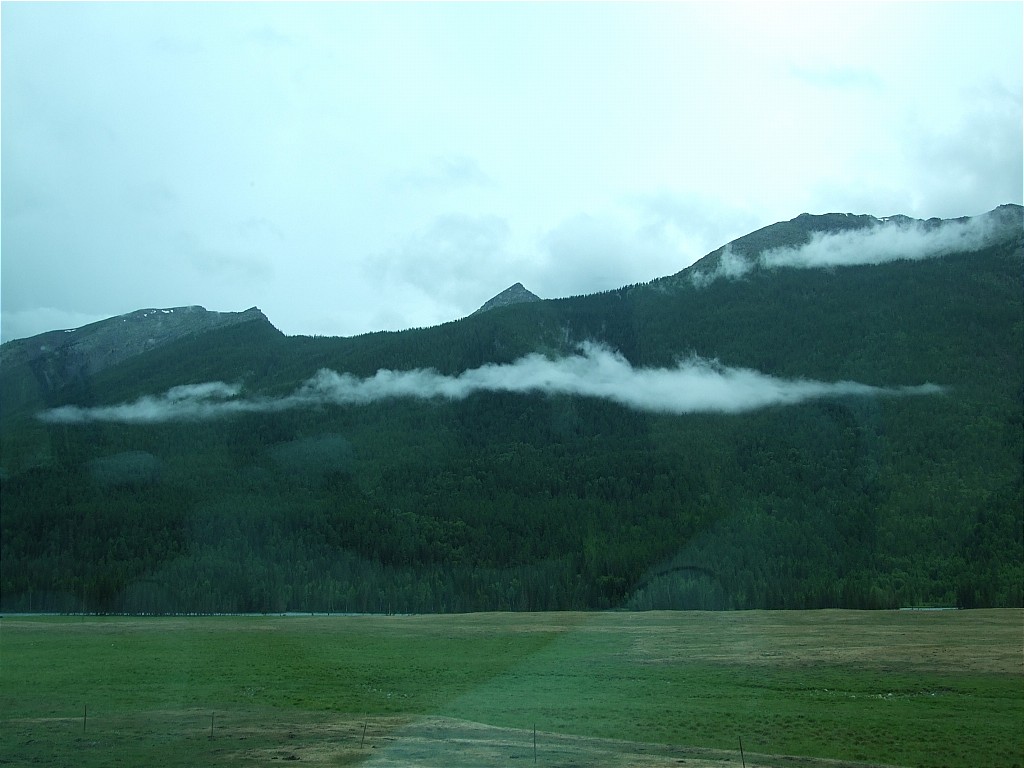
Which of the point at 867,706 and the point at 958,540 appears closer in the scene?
the point at 867,706

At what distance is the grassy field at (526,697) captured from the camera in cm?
3791

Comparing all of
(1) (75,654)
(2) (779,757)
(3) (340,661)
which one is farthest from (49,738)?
(1) (75,654)

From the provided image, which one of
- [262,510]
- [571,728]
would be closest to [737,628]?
[571,728]

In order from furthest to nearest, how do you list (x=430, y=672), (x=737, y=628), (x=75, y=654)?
(x=737, y=628) < (x=75, y=654) < (x=430, y=672)

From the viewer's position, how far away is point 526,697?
5303cm

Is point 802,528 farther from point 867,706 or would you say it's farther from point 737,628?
point 867,706

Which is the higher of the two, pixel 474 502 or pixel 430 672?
pixel 474 502

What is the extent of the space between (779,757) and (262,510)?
15918 centimetres

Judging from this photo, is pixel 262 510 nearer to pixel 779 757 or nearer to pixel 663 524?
pixel 663 524

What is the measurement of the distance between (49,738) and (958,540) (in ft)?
495

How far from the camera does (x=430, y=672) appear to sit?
65625 mm

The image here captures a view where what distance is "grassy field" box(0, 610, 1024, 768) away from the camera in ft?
124

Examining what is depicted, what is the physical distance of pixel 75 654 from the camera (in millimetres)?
78938

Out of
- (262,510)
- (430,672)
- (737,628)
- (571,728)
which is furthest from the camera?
(262,510)
